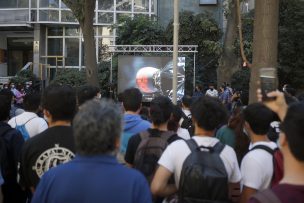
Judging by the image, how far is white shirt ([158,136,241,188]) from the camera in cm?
370

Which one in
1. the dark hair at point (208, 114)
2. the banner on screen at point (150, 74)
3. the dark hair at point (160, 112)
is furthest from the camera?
the banner on screen at point (150, 74)

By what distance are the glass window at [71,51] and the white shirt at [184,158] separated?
3034 cm

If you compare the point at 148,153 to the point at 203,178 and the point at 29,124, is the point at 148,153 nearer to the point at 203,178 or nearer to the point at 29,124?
the point at 203,178

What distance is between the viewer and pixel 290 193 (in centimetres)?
229

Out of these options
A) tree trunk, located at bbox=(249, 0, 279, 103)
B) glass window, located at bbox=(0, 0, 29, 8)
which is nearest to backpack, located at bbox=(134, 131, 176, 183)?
tree trunk, located at bbox=(249, 0, 279, 103)

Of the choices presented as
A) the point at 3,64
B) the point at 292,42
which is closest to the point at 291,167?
the point at 292,42

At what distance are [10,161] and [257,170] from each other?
2.19 metres

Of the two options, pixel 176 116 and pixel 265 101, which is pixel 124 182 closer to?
pixel 265 101

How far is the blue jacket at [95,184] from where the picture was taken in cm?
264

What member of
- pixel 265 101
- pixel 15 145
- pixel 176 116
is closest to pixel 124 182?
pixel 265 101

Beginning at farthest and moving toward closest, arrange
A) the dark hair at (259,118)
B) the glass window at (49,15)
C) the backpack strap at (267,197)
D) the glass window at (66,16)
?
the glass window at (66,16) → the glass window at (49,15) → the dark hair at (259,118) → the backpack strap at (267,197)

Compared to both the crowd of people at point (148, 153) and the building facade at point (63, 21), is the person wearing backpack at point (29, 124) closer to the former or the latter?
the crowd of people at point (148, 153)

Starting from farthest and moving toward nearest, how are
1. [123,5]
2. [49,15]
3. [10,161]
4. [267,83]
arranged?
[123,5]
[49,15]
[10,161]
[267,83]

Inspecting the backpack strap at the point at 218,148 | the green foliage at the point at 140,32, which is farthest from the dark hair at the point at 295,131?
the green foliage at the point at 140,32
